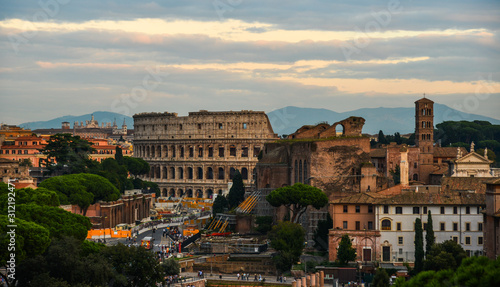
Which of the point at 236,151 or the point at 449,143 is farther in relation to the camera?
the point at 236,151

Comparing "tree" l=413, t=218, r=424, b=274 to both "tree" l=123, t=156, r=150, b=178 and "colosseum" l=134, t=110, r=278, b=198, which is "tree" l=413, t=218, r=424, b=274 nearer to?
"tree" l=123, t=156, r=150, b=178

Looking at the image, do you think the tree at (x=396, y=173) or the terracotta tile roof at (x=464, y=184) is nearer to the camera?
the terracotta tile roof at (x=464, y=184)

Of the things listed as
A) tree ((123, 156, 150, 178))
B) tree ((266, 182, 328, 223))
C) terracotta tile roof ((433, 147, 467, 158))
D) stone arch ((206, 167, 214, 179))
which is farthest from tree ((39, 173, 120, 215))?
stone arch ((206, 167, 214, 179))

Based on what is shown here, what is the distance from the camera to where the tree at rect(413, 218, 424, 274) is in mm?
50859

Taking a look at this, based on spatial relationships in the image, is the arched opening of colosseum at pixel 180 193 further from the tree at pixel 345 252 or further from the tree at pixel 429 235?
the tree at pixel 429 235

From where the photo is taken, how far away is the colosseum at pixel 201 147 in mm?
129250

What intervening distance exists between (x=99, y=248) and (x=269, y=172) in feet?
114

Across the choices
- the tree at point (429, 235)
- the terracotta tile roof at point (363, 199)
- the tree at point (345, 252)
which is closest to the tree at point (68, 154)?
the terracotta tile roof at point (363, 199)

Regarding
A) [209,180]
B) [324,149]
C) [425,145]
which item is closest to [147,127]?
[209,180]

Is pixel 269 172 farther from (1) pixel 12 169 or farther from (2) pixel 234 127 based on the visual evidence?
(2) pixel 234 127

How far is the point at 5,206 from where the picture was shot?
159 ft

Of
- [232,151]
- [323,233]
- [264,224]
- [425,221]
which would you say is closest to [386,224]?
[425,221]

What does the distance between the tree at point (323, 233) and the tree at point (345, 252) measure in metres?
4.84

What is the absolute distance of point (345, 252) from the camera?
54.6 meters
